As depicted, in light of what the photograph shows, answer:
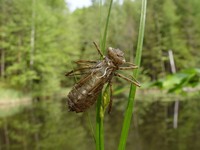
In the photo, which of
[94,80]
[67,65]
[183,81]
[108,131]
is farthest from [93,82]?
[67,65]

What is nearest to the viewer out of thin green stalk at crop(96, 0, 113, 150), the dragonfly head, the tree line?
thin green stalk at crop(96, 0, 113, 150)

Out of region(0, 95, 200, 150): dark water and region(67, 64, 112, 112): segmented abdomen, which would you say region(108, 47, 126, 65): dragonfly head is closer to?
region(67, 64, 112, 112): segmented abdomen

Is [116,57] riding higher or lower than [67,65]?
higher

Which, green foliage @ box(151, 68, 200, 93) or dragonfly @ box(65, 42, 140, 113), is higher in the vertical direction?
dragonfly @ box(65, 42, 140, 113)

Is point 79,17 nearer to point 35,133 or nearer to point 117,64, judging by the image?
point 35,133

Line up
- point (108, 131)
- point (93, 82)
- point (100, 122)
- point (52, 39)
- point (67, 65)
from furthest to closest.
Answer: point (52, 39)
point (67, 65)
point (108, 131)
point (93, 82)
point (100, 122)

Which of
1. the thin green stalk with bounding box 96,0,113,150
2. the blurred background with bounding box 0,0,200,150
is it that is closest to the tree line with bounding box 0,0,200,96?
the blurred background with bounding box 0,0,200,150

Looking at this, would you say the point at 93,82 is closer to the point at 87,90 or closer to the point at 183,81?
the point at 87,90
